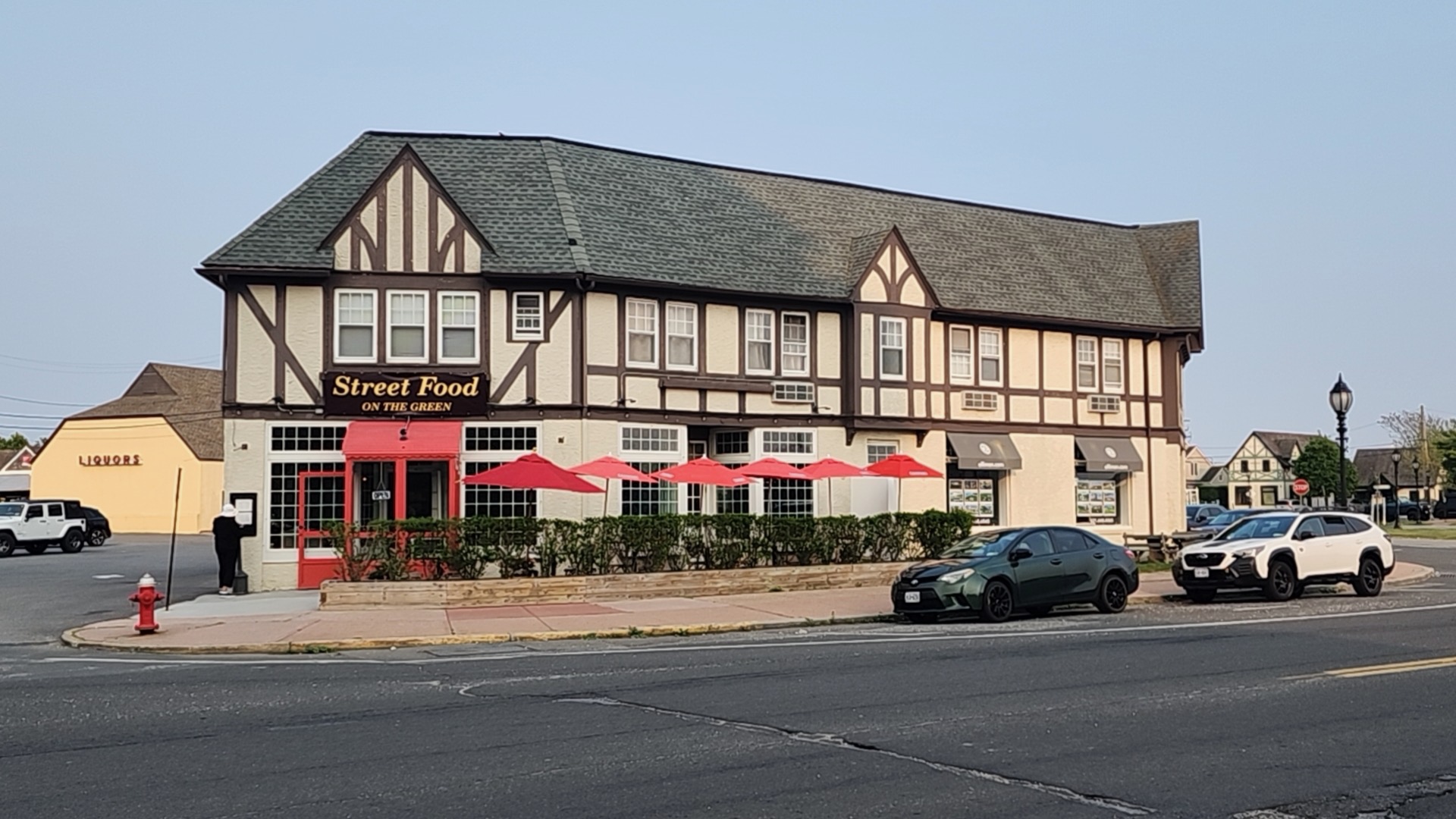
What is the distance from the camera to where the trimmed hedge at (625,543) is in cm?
2175

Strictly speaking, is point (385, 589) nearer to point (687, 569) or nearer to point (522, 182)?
point (687, 569)

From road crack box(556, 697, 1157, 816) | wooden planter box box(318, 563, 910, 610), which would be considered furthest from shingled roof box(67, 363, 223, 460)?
road crack box(556, 697, 1157, 816)

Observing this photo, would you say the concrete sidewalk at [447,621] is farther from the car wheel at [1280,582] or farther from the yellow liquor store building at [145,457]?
the yellow liquor store building at [145,457]

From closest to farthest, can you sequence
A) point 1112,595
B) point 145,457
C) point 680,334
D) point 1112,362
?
point 1112,595
point 680,334
point 1112,362
point 145,457

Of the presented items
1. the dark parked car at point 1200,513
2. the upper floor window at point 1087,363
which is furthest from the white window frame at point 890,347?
the dark parked car at point 1200,513

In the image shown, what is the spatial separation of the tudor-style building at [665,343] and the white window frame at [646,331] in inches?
2.9

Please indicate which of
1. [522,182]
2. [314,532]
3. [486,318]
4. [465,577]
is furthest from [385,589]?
[522,182]

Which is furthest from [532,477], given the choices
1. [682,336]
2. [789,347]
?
[789,347]

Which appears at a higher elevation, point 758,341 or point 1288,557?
point 758,341

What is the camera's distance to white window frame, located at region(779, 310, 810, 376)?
2948cm

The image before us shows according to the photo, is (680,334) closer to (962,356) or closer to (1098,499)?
(962,356)

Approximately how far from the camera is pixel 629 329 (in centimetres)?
2741

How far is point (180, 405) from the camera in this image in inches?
2454

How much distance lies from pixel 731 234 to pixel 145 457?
42.8m
